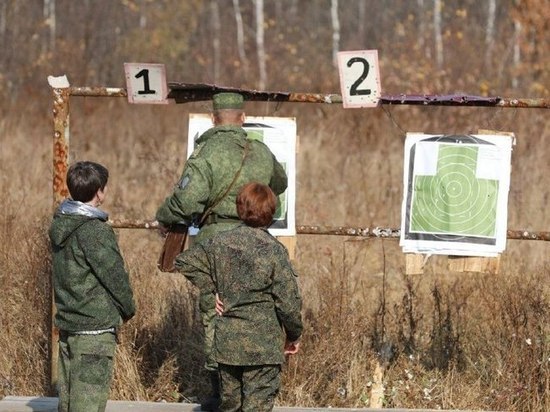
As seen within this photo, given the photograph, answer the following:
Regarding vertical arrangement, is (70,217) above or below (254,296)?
above

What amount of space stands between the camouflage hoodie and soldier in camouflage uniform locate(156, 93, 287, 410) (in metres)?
0.78

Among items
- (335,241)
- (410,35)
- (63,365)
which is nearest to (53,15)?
(410,35)

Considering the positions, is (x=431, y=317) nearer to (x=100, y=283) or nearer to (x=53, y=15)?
(x=100, y=283)

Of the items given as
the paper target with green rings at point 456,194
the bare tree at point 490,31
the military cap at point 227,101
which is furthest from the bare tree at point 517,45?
the military cap at point 227,101

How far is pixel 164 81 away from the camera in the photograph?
7.09m

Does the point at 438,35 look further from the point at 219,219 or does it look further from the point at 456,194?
the point at 219,219

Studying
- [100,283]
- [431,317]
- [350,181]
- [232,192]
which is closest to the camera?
[100,283]

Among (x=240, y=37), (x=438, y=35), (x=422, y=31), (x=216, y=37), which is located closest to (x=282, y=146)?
(x=438, y=35)

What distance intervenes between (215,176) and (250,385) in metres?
1.23

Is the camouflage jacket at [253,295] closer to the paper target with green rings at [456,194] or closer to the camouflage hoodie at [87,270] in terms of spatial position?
the camouflage hoodie at [87,270]

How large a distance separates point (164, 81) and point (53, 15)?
1800 centimetres

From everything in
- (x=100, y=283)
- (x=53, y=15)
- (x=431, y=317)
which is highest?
(x=53, y=15)

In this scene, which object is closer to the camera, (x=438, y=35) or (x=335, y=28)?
(x=438, y=35)

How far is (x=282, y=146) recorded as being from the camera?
23.6ft
